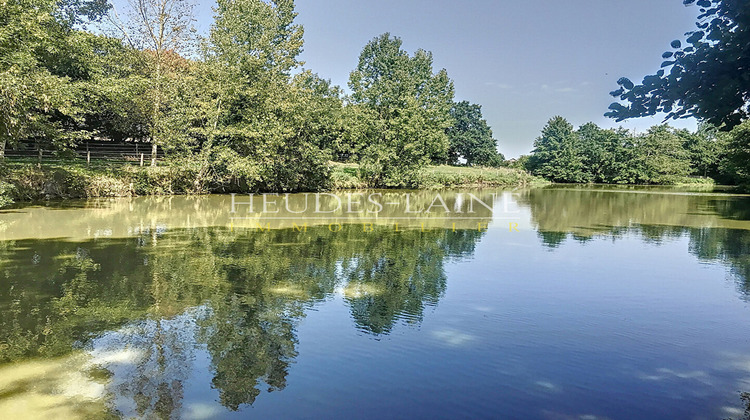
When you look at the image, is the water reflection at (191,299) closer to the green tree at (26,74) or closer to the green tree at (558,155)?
the green tree at (26,74)

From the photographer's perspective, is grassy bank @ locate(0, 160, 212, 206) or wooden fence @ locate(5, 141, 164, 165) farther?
wooden fence @ locate(5, 141, 164, 165)

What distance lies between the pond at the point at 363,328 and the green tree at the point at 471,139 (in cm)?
5765

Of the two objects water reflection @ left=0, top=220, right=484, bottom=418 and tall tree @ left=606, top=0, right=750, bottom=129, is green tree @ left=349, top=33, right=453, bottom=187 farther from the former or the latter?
tall tree @ left=606, top=0, right=750, bottom=129

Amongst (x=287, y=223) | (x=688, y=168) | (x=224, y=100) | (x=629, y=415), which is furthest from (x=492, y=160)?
(x=629, y=415)

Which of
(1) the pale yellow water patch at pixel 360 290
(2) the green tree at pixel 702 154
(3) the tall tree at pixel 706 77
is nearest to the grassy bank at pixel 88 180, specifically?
(1) the pale yellow water patch at pixel 360 290

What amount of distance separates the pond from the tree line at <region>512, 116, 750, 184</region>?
203 feet

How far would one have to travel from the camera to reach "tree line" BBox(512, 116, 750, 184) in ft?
223

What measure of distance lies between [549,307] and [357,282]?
3.35 metres

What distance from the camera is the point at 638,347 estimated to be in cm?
555

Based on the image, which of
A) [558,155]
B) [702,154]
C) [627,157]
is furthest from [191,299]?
[702,154]

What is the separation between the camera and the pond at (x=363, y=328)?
163 inches

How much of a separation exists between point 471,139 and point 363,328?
65982mm

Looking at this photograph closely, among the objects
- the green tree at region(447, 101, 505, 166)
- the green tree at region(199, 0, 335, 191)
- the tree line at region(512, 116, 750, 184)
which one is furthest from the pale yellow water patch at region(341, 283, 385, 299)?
the tree line at region(512, 116, 750, 184)

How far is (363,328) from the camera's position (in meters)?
6.03
